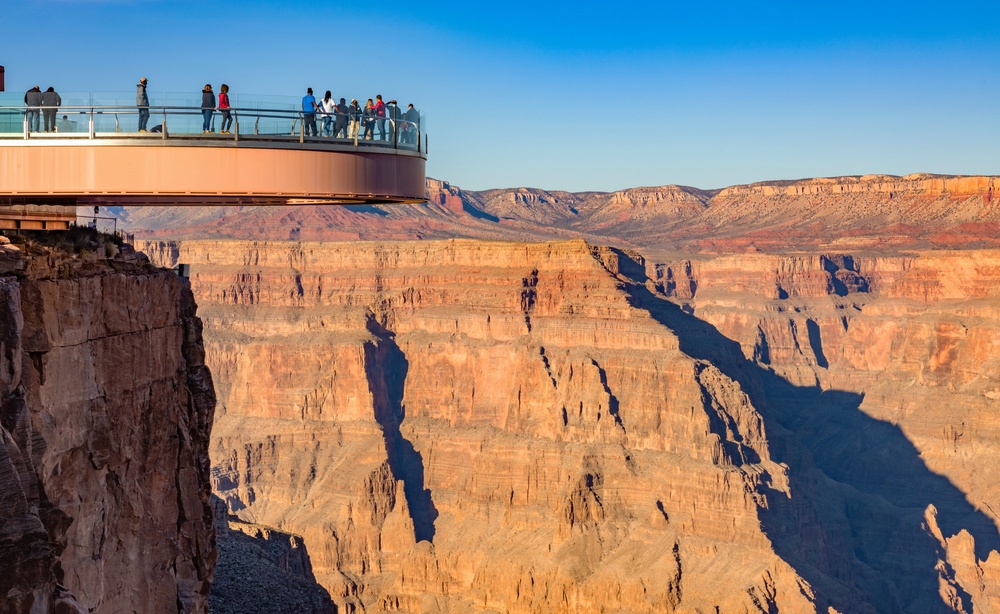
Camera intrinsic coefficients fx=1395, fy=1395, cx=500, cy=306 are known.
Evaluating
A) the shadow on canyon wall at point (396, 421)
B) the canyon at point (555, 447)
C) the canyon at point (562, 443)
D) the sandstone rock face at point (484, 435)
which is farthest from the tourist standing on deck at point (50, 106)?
the shadow on canyon wall at point (396, 421)

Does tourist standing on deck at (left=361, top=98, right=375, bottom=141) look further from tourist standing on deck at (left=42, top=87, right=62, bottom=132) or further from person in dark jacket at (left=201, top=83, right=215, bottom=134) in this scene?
tourist standing on deck at (left=42, top=87, right=62, bottom=132)

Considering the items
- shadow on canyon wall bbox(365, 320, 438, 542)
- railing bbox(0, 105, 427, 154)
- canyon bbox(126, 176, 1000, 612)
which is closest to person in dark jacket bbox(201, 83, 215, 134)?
railing bbox(0, 105, 427, 154)

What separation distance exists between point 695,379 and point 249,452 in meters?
43.3

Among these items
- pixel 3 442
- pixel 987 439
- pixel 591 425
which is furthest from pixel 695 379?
pixel 3 442

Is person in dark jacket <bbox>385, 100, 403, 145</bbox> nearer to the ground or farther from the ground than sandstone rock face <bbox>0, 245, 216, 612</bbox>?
farther from the ground

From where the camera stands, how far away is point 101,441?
22422 mm

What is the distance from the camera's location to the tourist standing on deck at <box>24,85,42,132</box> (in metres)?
25.5

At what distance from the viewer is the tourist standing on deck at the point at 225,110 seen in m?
26.8

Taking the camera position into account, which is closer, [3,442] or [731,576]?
[3,442]

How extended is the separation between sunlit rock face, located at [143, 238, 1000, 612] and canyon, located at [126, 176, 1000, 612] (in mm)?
239

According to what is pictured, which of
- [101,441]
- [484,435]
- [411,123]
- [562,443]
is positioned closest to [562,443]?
[562,443]

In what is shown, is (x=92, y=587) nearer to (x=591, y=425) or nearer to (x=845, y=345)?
(x=591, y=425)

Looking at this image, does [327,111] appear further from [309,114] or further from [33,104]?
[33,104]

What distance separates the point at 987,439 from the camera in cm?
13675
